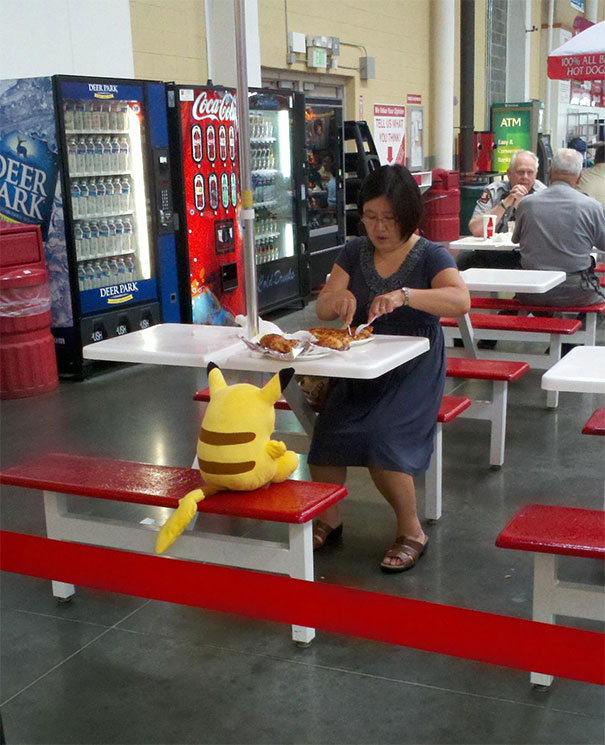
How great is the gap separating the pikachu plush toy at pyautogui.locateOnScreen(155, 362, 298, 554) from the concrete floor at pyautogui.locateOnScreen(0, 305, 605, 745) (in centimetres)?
38

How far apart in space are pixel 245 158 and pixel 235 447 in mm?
1035

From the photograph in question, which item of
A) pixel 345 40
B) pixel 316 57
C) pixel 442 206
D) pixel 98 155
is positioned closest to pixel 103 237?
pixel 98 155

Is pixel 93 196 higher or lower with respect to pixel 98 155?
lower

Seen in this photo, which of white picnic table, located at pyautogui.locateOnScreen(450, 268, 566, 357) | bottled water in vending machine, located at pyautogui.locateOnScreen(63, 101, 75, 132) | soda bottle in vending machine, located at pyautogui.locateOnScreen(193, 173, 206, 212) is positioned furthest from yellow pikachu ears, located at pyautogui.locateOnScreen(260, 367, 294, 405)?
soda bottle in vending machine, located at pyautogui.locateOnScreen(193, 173, 206, 212)

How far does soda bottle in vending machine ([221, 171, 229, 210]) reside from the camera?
7.43m

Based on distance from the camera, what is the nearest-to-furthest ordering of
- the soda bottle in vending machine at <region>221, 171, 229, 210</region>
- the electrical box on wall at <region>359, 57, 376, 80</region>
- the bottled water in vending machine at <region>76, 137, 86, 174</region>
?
1. the bottled water in vending machine at <region>76, 137, 86, 174</region>
2. the soda bottle in vending machine at <region>221, 171, 229, 210</region>
3. the electrical box on wall at <region>359, 57, 376, 80</region>

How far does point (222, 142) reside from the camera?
7.36m

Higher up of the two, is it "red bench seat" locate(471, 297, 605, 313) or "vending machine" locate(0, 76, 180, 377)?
"vending machine" locate(0, 76, 180, 377)

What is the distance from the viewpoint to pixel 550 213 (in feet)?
17.8

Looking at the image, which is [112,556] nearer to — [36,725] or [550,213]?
[36,725]

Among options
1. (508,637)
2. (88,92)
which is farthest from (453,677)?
(88,92)

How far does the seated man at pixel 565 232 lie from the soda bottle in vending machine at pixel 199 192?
2.67 meters

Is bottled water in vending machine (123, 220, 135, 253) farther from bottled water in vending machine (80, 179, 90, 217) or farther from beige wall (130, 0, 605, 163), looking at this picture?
beige wall (130, 0, 605, 163)

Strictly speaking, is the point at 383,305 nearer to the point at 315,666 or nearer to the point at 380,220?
the point at 380,220
